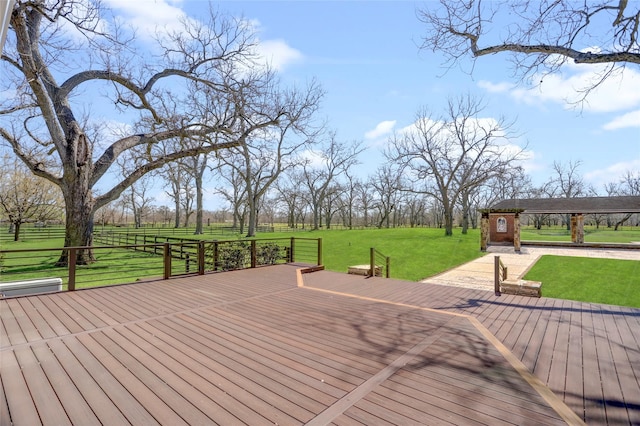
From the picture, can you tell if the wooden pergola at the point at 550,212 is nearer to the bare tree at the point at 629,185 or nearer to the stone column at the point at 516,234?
the stone column at the point at 516,234

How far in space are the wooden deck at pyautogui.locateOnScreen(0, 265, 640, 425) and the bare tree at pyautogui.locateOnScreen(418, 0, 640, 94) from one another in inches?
200

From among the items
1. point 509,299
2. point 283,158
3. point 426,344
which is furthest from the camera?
point 283,158

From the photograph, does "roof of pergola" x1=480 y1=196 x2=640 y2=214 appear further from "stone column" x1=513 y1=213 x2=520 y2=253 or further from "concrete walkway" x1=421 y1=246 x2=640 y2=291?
"concrete walkway" x1=421 y1=246 x2=640 y2=291

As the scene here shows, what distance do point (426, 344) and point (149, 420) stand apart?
2.90m

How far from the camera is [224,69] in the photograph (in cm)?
1116

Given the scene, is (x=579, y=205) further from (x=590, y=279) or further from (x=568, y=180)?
(x=568, y=180)

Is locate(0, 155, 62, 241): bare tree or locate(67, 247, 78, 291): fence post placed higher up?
locate(0, 155, 62, 241): bare tree

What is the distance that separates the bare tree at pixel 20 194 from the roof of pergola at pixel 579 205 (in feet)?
103

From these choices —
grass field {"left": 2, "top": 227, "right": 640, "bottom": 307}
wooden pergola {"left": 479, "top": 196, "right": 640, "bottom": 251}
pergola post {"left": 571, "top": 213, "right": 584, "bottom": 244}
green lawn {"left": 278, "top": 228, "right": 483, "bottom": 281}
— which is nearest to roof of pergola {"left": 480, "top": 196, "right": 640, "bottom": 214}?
wooden pergola {"left": 479, "top": 196, "right": 640, "bottom": 251}

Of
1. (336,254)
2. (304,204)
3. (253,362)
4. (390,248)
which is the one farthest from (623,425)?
(304,204)

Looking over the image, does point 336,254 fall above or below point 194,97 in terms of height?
below

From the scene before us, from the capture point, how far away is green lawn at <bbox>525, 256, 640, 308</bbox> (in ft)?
28.4

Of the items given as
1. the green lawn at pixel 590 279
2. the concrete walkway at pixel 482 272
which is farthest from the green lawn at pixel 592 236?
the green lawn at pixel 590 279

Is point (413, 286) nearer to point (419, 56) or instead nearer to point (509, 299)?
point (509, 299)
